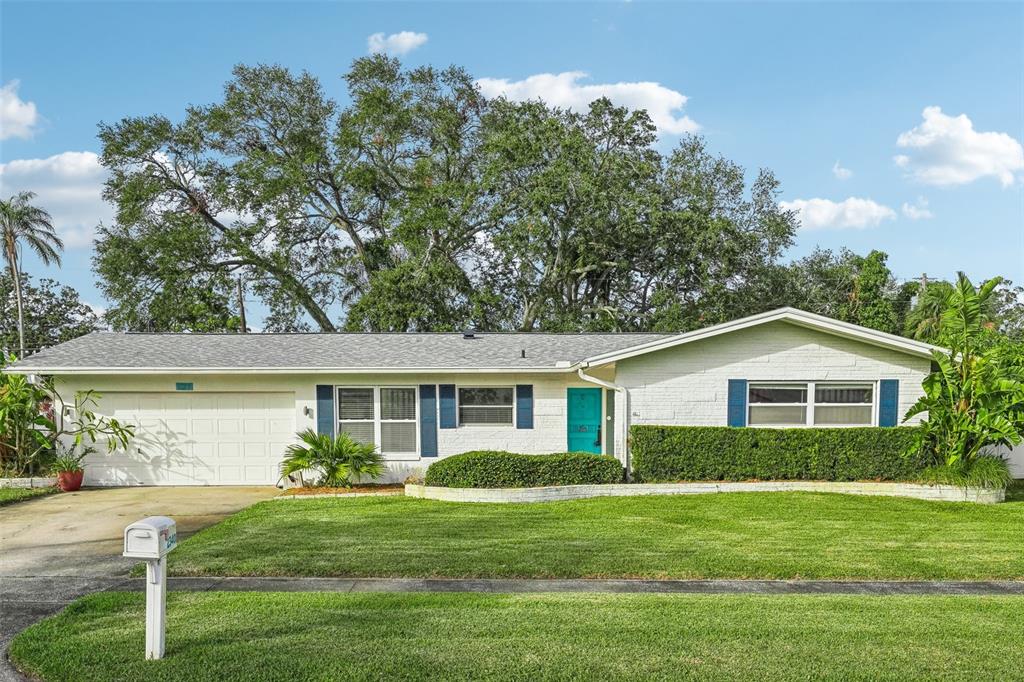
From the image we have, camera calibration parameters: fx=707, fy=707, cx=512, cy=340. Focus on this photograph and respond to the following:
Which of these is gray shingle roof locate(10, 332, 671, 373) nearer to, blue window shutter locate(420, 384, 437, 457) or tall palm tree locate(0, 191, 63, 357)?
blue window shutter locate(420, 384, 437, 457)

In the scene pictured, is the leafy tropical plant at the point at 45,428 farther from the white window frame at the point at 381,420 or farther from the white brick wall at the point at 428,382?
the white window frame at the point at 381,420

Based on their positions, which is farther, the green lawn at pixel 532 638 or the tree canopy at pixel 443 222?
the tree canopy at pixel 443 222

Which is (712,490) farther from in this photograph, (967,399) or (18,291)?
(18,291)

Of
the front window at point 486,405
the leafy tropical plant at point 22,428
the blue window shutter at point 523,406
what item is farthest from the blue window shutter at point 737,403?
the leafy tropical plant at point 22,428

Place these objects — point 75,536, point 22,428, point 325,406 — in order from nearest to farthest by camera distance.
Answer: point 75,536 < point 22,428 < point 325,406

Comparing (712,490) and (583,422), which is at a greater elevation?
(583,422)

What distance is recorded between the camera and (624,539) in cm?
946

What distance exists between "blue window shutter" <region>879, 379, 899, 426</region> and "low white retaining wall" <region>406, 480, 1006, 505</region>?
131cm

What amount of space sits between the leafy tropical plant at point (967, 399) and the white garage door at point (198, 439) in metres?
13.0

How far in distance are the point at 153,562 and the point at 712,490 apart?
10.4 m

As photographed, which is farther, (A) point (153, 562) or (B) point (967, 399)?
(B) point (967, 399)

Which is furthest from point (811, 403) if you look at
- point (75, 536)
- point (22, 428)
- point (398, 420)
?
point (22, 428)

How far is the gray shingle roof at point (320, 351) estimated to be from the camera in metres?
14.8

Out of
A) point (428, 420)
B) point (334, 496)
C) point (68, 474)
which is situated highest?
point (428, 420)
